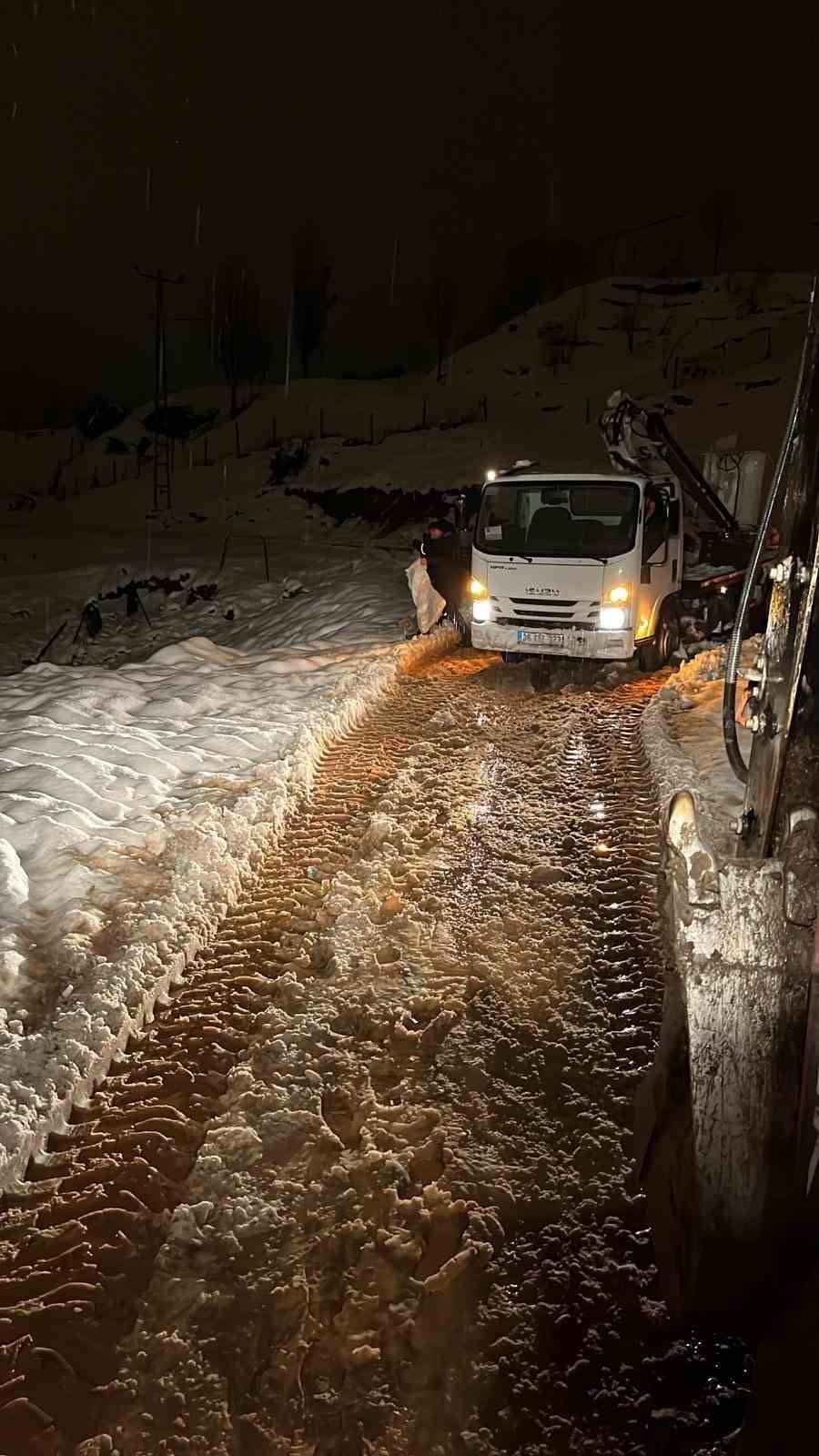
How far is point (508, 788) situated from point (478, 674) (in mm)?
4183

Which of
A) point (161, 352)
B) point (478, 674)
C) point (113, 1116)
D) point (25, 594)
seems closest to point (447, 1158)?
point (113, 1116)

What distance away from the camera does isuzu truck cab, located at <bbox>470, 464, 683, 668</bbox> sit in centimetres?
951

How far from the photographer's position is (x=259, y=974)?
4.29 metres

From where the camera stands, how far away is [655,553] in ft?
32.7

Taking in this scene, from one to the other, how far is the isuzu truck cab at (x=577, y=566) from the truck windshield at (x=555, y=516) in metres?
0.01

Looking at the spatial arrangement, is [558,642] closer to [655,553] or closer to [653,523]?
[655,553]

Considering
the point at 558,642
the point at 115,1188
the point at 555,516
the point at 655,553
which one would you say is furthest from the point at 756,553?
the point at 555,516

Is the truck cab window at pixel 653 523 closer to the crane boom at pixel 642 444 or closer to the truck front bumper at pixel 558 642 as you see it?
the truck front bumper at pixel 558 642

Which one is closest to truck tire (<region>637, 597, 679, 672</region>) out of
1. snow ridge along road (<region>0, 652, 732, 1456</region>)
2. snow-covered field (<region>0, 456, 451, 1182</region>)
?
snow-covered field (<region>0, 456, 451, 1182</region>)

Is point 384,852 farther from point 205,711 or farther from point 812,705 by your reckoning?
point 205,711

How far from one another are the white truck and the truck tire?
0.01 meters

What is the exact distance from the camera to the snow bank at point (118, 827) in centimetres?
374

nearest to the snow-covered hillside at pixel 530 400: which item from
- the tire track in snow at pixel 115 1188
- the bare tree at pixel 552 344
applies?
the bare tree at pixel 552 344

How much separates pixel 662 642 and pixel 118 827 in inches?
281
